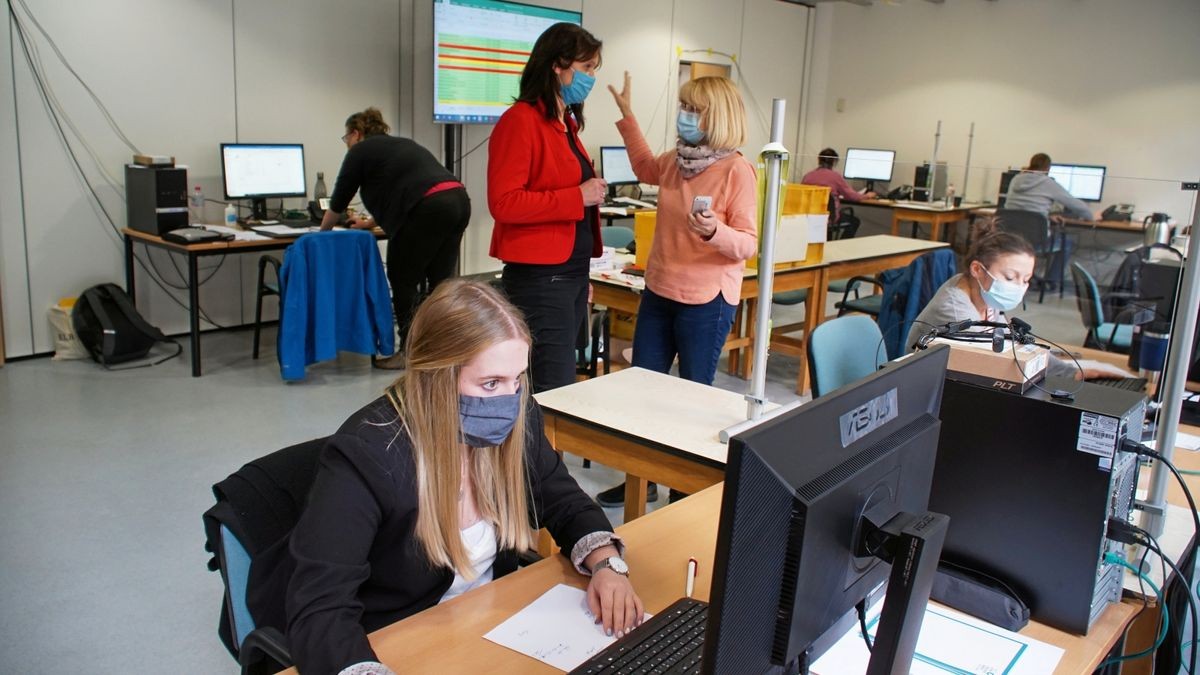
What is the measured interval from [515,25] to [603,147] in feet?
4.37

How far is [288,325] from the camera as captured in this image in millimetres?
4465

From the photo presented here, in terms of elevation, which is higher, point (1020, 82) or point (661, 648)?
point (1020, 82)

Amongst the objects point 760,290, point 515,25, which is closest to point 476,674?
point 760,290

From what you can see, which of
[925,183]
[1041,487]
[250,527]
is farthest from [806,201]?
[925,183]

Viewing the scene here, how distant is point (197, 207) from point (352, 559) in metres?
4.42

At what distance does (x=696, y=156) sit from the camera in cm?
289

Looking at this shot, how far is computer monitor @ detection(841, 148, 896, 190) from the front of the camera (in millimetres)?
9297

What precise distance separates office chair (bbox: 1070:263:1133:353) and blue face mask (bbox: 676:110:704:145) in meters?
2.58

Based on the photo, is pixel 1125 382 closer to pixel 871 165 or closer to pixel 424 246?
pixel 424 246

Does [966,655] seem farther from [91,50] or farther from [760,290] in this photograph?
[91,50]

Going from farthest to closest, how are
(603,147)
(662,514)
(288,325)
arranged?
1. (603,147)
2. (288,325)
3. (662,514)

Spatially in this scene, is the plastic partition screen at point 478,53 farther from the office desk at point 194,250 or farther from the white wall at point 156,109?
the office desk at point 194,250

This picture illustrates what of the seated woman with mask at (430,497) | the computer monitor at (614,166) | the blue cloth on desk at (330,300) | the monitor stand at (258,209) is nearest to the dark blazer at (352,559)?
the seated woman with mask at (430,497)

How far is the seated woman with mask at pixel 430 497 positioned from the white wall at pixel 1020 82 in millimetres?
6937
